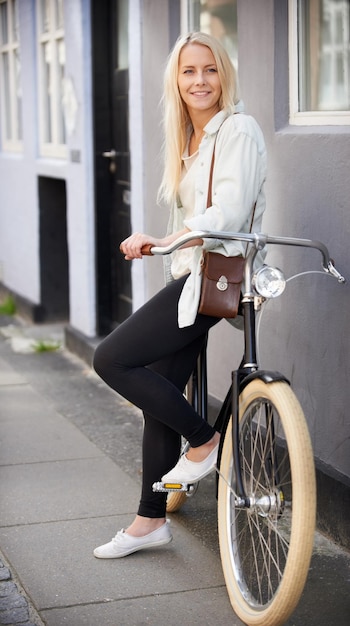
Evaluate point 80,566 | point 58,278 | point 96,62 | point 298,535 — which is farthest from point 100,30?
point 298,535

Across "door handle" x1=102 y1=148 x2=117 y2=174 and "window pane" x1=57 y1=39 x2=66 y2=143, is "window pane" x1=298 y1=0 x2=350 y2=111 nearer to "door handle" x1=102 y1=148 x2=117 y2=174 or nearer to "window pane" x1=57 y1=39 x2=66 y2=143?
"door handle" x1=102 y1=148 x2=117 y2=174

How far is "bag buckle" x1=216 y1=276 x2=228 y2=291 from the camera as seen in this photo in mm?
3920

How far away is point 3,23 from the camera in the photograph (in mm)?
11336

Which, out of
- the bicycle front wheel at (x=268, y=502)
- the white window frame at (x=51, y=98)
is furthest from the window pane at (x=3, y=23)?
the bicycle front wheel at (x=268, y=502)

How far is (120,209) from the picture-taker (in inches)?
322

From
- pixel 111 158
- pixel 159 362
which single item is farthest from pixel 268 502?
pixel 111 158

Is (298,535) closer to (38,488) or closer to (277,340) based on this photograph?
(277,340)

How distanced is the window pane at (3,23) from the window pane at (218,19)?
5428mm

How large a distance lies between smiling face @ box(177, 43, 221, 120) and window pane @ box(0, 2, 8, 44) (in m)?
7.55

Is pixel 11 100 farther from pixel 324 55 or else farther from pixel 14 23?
pixel 324 55

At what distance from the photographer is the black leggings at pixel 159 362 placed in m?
4.09

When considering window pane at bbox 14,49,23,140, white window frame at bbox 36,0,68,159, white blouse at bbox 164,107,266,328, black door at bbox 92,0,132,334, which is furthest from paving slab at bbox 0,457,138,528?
window pane at bbox 14,49,23,140

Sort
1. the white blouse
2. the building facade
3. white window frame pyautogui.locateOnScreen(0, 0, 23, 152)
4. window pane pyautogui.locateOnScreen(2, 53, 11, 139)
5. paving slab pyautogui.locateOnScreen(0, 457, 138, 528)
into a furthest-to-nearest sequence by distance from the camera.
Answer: window pane pyautogui.locateOnScreen(2, 53, 11, 139), white window frame pyautogui.locateOnScreen(0, 0, 23, 152), paving slab pyautogui.locateOnScreen(0, 457, 138, 528), the building facade, the white blouse

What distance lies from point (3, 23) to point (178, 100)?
25.2 feet
